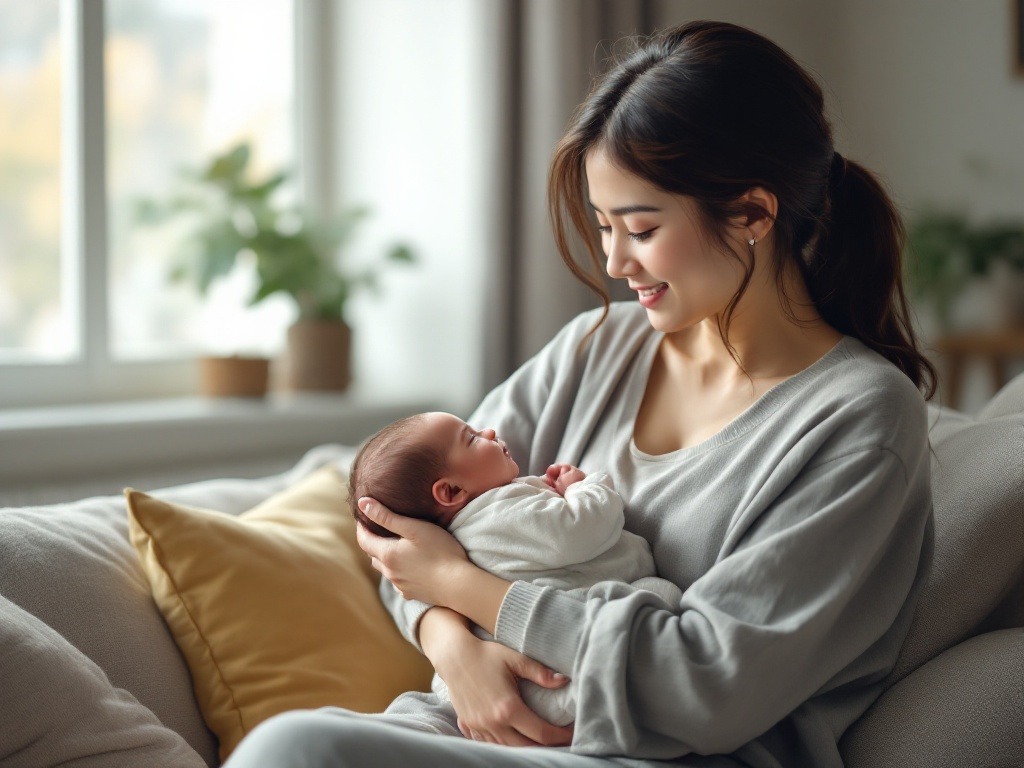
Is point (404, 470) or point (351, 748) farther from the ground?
point (404, 470)

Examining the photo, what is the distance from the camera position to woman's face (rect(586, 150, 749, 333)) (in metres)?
1.33

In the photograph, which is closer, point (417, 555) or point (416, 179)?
point (417, 555)

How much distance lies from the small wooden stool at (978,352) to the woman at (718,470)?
1.93 metres

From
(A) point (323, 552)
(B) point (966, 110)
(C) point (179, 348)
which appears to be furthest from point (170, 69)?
(B) point (966, 110)

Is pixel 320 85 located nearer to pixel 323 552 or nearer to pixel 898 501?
pixel 323 552

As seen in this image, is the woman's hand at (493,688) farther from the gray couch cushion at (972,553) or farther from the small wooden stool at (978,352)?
the small wooden stool at (978,352)

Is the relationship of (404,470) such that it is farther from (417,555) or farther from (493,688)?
(493,688)

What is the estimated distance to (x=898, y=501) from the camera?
47.5 inches

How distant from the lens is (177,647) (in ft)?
4.74

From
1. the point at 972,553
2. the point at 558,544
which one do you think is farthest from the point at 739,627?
the point at 972,553

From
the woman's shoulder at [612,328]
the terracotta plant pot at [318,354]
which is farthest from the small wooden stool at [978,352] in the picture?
the woman's shoulder at [612,328]

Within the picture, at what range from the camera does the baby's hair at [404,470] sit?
137cm

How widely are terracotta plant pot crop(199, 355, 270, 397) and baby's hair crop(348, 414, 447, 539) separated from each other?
127 cm

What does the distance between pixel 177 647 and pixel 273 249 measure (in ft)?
4.56
